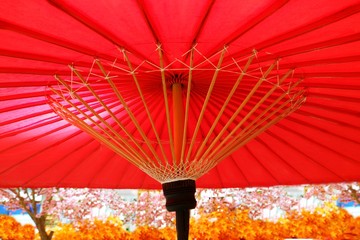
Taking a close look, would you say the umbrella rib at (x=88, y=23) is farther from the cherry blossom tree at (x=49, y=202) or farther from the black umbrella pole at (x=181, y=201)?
the cherry blossom tree at (x=49, y=202)

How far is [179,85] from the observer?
2.86 meters

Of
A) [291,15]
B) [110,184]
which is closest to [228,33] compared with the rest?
[291,15]

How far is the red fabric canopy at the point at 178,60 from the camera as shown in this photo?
184cm

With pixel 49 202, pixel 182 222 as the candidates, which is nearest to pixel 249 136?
pixel 182 222

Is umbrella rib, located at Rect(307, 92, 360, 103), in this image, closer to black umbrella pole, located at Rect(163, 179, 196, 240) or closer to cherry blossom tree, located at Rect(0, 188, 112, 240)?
black umbrella pole, located at Rect(163, 179, 196, 240)

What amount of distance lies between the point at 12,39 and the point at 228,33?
1.05 m

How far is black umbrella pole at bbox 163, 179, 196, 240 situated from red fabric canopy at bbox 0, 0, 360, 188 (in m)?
0.71

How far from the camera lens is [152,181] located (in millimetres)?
4617

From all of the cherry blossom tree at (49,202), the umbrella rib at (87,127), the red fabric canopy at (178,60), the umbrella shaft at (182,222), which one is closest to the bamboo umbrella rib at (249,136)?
the red fabric canopy at (178,60)

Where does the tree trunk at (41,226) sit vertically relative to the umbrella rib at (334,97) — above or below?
below

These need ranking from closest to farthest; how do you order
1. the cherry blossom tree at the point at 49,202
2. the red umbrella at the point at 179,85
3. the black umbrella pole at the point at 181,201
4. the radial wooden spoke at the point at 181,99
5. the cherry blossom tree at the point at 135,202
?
the red umbrella at the point at 179,85 → the radial wooden spoke at the point at 181,99 → the black umbrella pole at the point at 181,201 → the cherry blossom tree at the point at 49,202 → the cherry blossom tree at the point at 135,202

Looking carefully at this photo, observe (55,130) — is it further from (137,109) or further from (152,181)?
(152,181)

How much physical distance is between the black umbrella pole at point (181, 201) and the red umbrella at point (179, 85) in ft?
0.18

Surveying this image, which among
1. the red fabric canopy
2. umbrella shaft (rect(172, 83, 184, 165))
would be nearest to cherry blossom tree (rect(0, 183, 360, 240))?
the red fabric canopy
